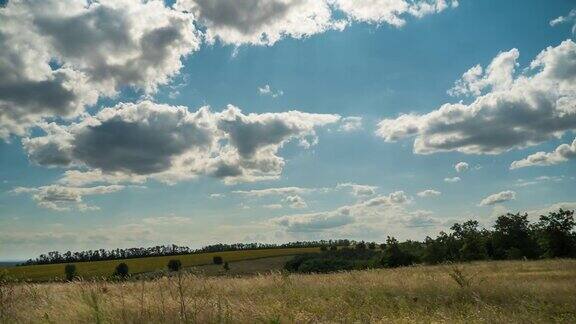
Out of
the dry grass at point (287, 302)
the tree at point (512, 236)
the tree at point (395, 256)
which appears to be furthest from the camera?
the tree at point (512, 236)

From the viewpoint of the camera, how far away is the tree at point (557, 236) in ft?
181

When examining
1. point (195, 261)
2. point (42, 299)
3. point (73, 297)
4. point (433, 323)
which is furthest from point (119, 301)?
point (195, 261)

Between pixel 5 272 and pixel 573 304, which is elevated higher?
pixel 5 272

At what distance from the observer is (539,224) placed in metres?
58.2

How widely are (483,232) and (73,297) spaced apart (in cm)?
6073

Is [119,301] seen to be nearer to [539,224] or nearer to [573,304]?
[573,304]

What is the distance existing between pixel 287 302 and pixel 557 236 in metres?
54.1

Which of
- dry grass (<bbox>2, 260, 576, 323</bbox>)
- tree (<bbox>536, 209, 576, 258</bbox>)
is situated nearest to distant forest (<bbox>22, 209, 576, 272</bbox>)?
tree (<bbox>536, 209, 576, 258</bbox>)

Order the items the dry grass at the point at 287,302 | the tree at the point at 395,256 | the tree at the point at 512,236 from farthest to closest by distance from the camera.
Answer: the tree at the point at 512,236 → the tree at the point at 395,256 → the dry grass at the point at 287,302

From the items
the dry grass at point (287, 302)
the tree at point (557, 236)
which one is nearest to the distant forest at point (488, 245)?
the tree at point (557, 236)

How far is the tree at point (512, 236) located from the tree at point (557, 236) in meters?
2.43

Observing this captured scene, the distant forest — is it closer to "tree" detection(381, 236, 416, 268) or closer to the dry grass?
"tree" detection(381, 236, 416, 268)

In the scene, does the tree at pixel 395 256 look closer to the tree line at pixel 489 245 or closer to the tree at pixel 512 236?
the tree line at pixel 489 245

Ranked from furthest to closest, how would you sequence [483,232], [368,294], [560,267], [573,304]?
1. [483,232]
2. [560,267]
3. [368,294]
4. [573,304]
